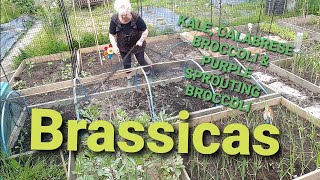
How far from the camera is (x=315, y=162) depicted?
2771 mm

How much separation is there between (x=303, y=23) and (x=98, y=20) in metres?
4.91

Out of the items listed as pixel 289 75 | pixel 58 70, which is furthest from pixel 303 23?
pixel 58 70

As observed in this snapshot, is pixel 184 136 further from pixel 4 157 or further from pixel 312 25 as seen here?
pixel 312 25

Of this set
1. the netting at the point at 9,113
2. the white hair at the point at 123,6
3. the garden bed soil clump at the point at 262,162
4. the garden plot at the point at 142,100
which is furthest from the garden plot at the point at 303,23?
the netting at the point at 9,113

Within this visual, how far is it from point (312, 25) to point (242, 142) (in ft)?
16.9

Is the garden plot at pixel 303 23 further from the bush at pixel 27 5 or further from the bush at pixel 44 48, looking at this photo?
the bush at pixel 27 5

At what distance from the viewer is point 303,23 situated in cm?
687

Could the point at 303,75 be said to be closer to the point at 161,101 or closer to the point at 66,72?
the point at 161,101

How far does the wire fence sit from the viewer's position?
589cm

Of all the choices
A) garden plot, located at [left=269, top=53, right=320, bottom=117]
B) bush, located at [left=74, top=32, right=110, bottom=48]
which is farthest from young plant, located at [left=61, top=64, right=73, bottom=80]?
garden plot, located at [left=269, top=53, right=320, bottom=117]

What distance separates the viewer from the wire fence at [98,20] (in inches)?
232

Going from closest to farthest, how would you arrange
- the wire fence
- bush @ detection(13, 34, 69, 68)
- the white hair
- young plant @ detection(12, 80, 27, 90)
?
the white hair → young plant @ detection(12, 80, 27, 90) → bush @ detection(13, 34, 69, 68) → the wire fence

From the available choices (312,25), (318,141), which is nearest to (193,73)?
(318,141)

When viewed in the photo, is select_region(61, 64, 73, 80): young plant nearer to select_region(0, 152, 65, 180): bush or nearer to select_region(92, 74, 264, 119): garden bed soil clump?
select_region(92, 74, 264, 119): garden bed soil clump
